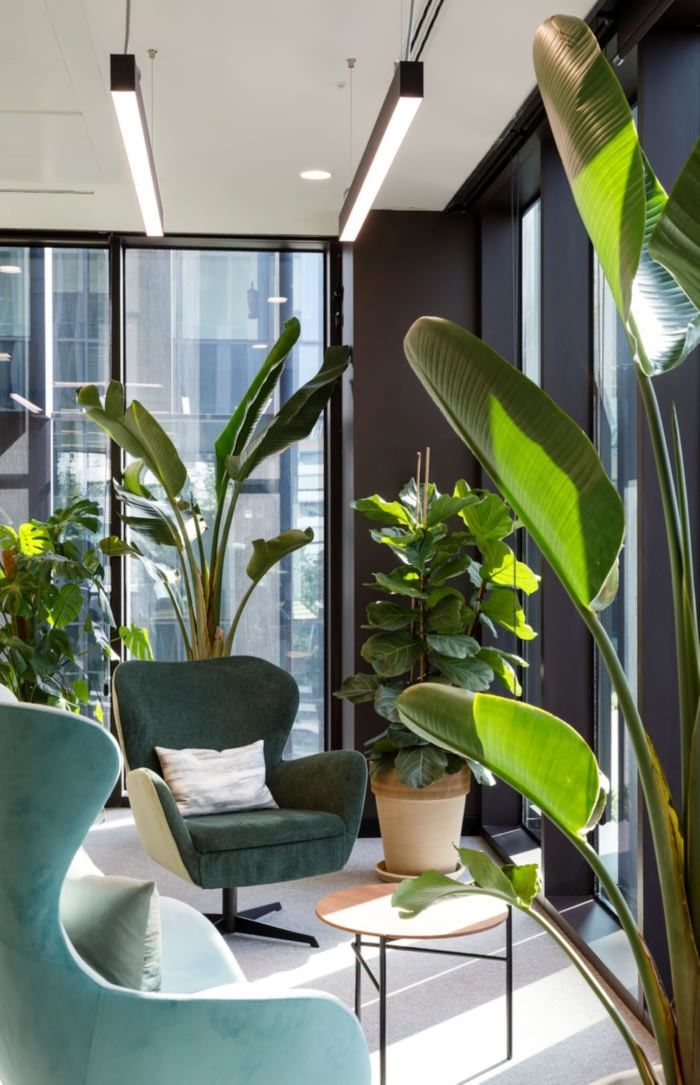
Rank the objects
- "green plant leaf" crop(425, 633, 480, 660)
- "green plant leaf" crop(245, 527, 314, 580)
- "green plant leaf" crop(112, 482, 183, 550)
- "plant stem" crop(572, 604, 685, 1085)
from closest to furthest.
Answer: "plant stem" crop(572, 604, 685, 1085) < "green plant leaf" crop(425, 633, 480, 660) < "green plant leaf" crop(245, 527, 314, 580) < "green plant leaf" crop(112, 482, 183, 550)

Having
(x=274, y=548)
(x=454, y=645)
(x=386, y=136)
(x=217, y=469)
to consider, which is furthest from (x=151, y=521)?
(x=386, y=136)

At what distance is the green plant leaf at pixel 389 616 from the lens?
480 cm

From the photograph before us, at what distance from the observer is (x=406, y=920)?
2777 mm

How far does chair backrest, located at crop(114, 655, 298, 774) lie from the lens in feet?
13.9

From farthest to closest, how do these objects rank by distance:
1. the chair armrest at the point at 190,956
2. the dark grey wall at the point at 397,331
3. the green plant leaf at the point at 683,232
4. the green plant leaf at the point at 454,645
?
1. the dark grey wall at the point at 397,331
2. the green plant leaf at the point at 454,645
3. the chair armrest at the point at 190,956
4. the green plant leaf at the point at 683,232

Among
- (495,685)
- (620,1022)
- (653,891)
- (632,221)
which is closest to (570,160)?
(632,221)

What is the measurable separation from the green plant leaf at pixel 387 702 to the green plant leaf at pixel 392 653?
0.09 metres

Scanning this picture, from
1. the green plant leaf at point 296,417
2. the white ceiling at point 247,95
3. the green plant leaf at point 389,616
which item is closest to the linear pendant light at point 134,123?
the white ceiling at point 247,95

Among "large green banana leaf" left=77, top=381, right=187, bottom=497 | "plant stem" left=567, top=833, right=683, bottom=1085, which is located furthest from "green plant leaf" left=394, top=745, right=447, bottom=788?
"plant stem" left=567, top=833, right=683, bottom=1085

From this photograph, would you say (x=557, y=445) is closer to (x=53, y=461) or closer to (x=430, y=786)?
(x=430, y=786)

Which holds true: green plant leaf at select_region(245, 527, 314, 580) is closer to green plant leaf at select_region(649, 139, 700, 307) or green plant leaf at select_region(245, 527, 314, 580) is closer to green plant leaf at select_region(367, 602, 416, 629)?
green plant leaf at select_region(367, 602, 416, 629)

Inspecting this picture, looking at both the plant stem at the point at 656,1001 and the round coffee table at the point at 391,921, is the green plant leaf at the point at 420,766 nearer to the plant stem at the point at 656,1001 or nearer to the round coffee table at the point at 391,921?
the round coffee table at the point at 391,921

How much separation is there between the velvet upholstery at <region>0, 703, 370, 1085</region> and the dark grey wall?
3.92m

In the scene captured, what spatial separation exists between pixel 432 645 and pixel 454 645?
9 centimetres
